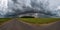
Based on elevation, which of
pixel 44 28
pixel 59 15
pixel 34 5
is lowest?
pixel 44 28

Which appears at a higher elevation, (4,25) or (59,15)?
(59,15)

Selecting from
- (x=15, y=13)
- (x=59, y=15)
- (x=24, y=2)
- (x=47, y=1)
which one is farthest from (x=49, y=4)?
(x=15, y=13)

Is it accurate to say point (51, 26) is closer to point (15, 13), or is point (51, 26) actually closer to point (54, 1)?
point (54, 1)

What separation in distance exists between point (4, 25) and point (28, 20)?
0.91ft

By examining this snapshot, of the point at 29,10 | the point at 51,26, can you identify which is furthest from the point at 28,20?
the point at 51,26

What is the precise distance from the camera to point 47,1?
1870mm

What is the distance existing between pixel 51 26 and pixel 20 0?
0.48m

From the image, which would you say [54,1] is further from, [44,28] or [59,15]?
[44,28]

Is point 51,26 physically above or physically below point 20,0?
below

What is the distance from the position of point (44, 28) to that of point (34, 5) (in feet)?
0.98

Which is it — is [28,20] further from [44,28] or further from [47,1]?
[47,1]

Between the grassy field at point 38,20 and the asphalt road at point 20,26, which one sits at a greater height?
the grassy field at point 38,20

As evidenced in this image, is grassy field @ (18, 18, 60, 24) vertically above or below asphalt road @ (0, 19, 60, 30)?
above

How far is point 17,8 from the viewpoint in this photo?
73.1 inches
